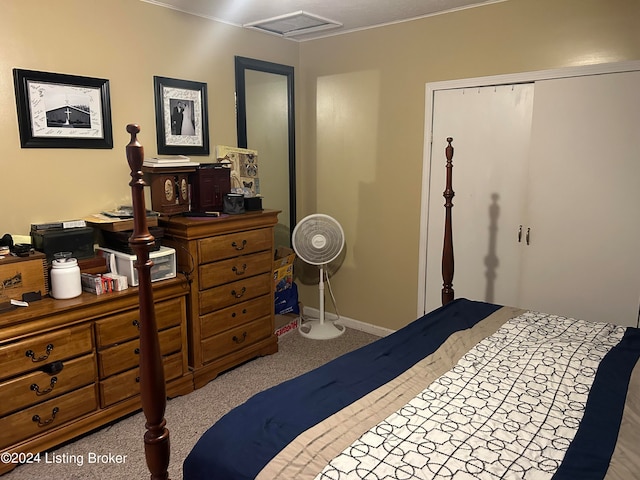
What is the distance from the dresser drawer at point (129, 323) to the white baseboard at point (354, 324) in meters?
1.77

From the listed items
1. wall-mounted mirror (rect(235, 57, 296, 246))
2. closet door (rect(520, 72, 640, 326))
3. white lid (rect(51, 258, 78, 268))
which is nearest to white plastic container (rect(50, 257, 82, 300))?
white lid (rect(51, 258, 78, 268))

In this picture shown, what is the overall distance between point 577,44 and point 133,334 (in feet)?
10.5

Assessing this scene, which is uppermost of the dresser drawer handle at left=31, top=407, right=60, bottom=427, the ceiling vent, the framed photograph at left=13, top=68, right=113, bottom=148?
the ceiling vent

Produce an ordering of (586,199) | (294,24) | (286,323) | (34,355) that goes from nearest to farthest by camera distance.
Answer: (34,355) < (586,199) < (294,24) < (286,323)

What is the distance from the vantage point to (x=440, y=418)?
1.52 metres

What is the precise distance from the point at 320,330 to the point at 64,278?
86.4 inches

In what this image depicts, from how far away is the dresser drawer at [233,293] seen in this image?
10.5 feet

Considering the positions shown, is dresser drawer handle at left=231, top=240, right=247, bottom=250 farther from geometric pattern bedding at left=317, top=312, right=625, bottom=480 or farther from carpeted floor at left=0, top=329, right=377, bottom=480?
geometric pattern bedding at left=317, top=312, right=625, bottom=480

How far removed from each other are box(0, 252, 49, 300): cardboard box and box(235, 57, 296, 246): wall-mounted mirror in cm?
187

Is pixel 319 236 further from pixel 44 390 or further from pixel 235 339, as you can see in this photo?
pixel 44 390

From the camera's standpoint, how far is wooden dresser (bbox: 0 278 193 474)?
230cm

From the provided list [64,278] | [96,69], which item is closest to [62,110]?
[96,69]

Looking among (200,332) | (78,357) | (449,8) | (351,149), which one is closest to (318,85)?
(351,149)

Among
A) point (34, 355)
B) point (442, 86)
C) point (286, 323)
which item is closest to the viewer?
point (34, 355)
